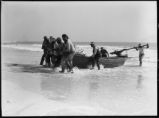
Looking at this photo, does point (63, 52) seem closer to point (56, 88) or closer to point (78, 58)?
point (78, 58)

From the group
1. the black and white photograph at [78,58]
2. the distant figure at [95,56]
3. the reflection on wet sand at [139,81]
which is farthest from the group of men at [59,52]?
the reflection on wet sand at [139,81]

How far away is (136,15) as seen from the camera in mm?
1688

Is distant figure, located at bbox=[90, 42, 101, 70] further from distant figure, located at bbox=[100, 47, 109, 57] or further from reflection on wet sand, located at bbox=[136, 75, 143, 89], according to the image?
reflection on wet sand, located at bbox=[136, 75, 143, 89]

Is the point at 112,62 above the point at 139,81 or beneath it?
above

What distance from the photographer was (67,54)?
5.51 ft

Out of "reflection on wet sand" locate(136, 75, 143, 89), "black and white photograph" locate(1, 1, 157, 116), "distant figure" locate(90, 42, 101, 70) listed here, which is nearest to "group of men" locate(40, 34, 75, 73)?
"black and white photograph" locate(1, 1, 157, 116)

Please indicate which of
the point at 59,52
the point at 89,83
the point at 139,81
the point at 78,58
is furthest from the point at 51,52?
the point at 139,81

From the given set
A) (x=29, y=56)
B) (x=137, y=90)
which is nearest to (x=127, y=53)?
(x=137, y=90)

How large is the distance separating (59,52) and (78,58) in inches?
4.7

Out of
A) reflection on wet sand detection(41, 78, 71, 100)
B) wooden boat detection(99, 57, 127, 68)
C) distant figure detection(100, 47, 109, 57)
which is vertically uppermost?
distant figure detection(100, 47, 109, 57)

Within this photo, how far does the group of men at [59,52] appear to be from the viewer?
1670 millimetres

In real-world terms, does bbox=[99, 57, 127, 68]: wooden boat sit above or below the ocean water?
above

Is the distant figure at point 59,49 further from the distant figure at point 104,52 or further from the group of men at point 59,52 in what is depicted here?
the distant figure at point 104,52

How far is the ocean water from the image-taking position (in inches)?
62.8
